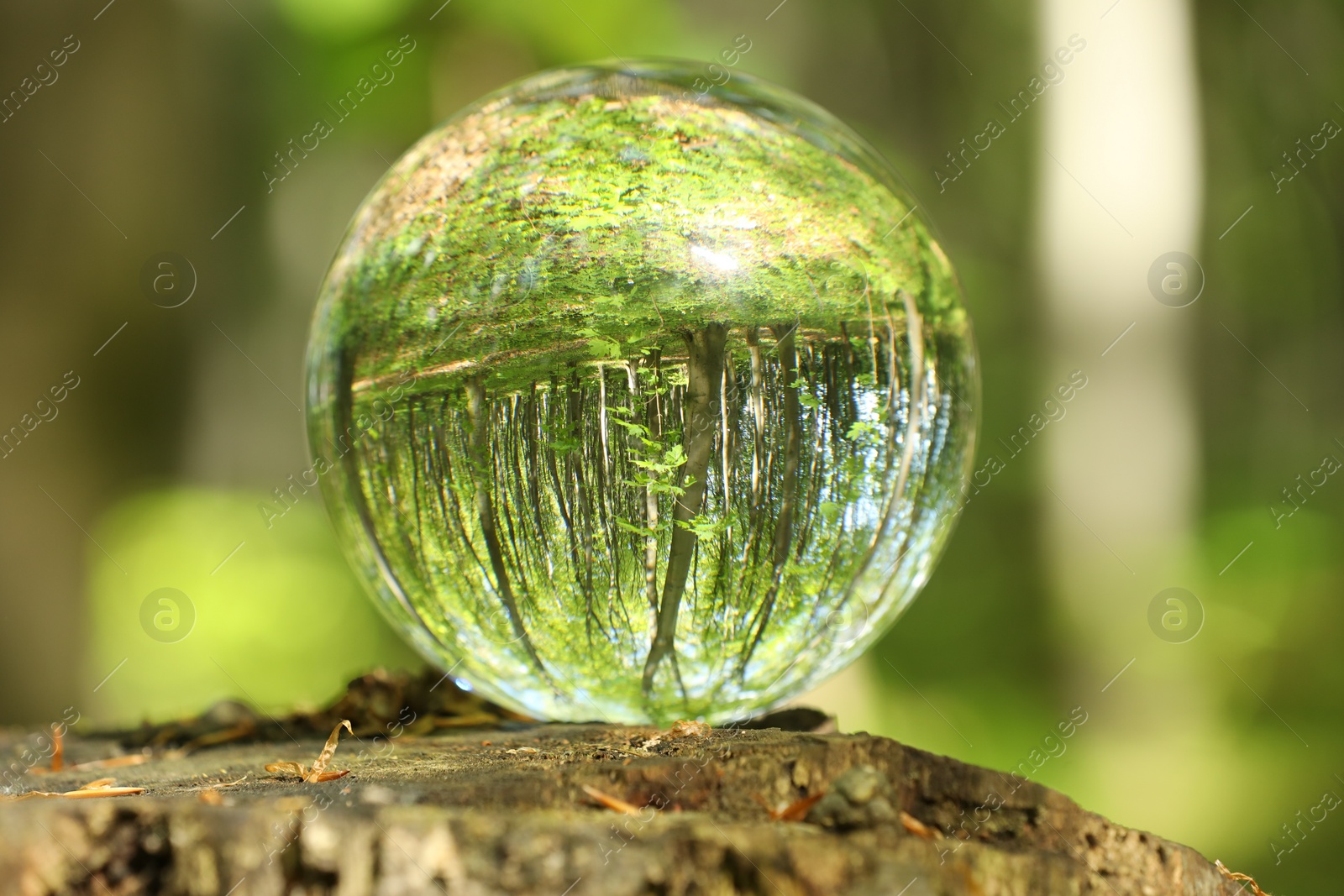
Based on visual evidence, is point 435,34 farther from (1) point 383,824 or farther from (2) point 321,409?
(1) point 383,824

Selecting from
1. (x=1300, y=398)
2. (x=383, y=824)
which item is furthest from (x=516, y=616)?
(x=1300, y=398)

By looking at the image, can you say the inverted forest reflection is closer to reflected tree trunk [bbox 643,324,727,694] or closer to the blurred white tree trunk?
reflected tree trunk [bbox 643,324,727,694]

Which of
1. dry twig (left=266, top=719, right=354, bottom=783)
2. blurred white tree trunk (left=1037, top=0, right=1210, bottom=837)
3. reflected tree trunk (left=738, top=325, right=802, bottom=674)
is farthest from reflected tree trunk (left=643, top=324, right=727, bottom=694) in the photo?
blurred white tree trunk (left=1037, top=0, right=1210, bottom=837)

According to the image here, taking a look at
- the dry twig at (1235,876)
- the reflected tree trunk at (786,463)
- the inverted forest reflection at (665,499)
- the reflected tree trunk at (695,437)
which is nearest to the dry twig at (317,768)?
the inverted forest reflection at (665,499)

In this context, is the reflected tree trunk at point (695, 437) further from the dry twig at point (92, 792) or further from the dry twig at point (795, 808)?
the dry twig at point (92, 792)

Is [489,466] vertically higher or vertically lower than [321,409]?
lower

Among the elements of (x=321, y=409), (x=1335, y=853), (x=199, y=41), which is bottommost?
(x=1335, y=853)
